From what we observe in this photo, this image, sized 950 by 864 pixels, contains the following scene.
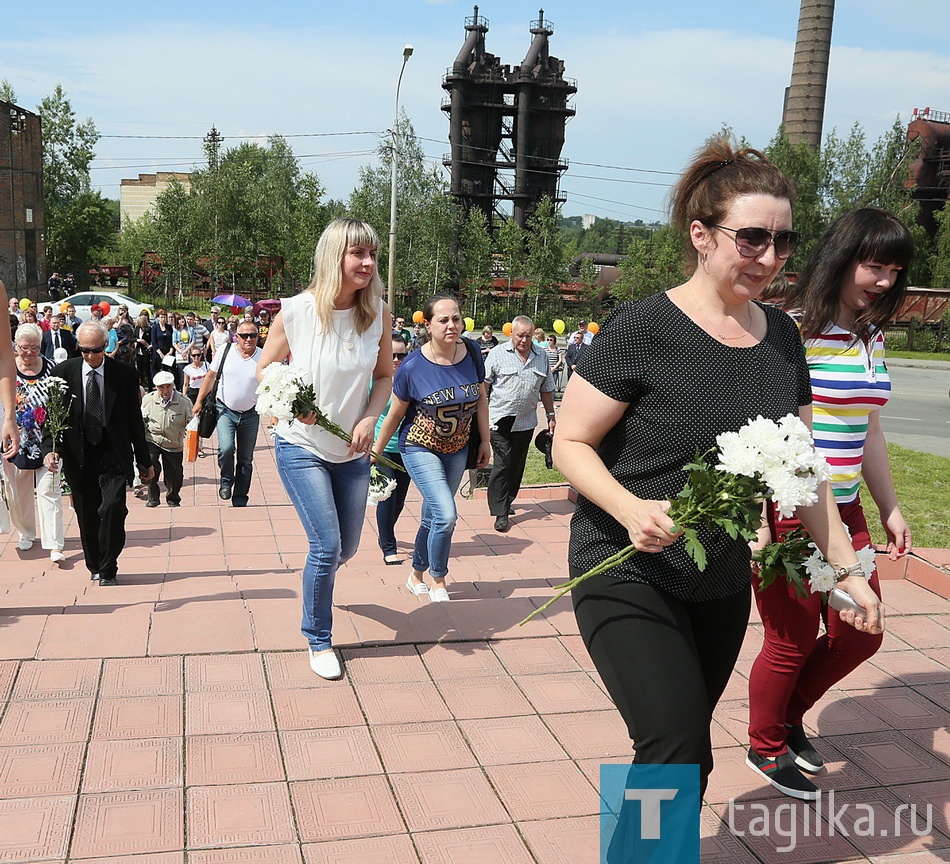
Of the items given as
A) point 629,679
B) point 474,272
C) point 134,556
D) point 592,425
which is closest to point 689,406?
point 592,425

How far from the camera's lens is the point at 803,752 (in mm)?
3531

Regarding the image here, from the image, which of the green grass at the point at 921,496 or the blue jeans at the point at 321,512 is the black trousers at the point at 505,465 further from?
the blue jeans at the point at 321,512

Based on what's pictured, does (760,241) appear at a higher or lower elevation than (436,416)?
higher

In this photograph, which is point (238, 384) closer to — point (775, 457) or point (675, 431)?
point (675, 431)

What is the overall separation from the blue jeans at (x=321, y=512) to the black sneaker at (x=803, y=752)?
2.04 meters

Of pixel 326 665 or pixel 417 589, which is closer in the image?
pixel 326 665

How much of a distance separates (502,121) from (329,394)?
58.5 m

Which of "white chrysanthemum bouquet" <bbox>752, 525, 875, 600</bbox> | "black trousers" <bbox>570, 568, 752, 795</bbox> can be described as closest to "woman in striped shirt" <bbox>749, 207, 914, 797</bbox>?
"white chrysanthemum bouquet" <bbox>752, 525, 875, 600</bbox>

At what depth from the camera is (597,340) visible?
245 centimetres

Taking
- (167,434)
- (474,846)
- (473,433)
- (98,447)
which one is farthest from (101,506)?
(474,846)

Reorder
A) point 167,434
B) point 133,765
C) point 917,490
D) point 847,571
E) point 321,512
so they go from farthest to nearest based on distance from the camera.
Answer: point 917,490, point 167,434, point 321,512, point 133,765, point 847,571

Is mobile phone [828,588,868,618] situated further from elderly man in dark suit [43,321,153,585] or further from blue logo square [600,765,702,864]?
elderly man in dark suit [43,321,153,585]

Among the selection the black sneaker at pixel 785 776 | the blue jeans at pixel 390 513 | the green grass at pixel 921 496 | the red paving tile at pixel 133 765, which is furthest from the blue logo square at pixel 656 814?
the green grass at pixel 921 496

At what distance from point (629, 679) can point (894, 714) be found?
243 centimetres
